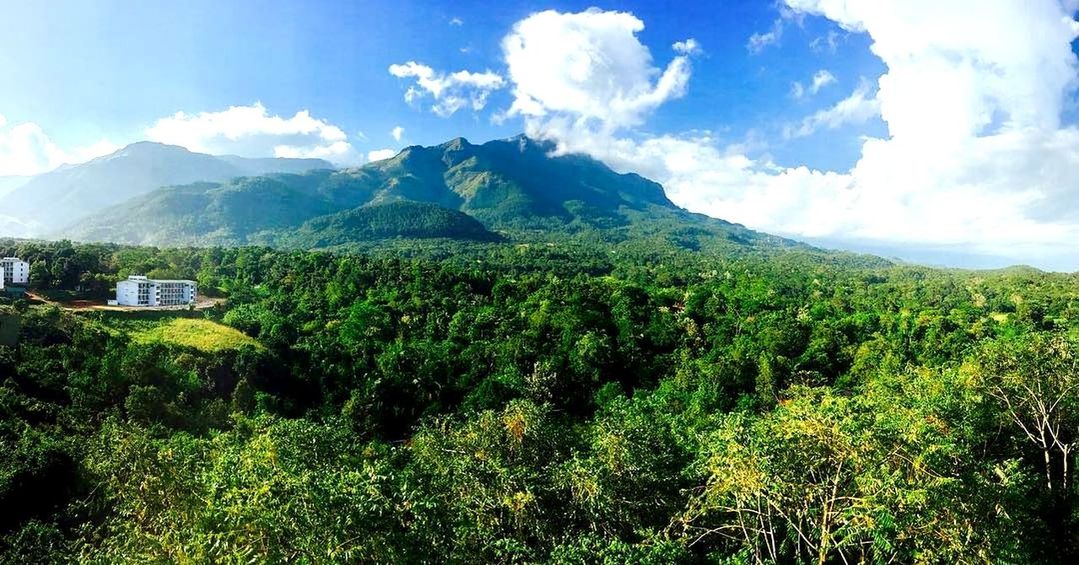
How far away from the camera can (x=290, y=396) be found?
1217 inches

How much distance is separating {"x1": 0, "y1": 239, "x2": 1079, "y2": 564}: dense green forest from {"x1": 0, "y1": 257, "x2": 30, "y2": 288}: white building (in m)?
0.95

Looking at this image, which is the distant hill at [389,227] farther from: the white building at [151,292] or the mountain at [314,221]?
the white building at [151,292]

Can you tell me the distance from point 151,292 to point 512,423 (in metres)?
34.1

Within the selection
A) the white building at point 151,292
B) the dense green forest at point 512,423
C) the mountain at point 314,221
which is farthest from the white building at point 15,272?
the mountain at point 314,221

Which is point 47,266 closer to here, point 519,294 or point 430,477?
point 519,294

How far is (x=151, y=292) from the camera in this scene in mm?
38500

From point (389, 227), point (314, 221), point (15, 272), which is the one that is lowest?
point (15, 272)

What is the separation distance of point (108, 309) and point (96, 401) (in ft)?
44.5

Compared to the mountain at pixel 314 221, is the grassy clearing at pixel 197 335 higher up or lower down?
lower down

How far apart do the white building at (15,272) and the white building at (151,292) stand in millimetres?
4808

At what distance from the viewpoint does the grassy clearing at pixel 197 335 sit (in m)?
30.5

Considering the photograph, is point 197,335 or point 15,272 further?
point 15,272

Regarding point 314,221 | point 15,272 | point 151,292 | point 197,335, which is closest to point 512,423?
point 197,335

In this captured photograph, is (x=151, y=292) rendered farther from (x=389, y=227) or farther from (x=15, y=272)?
(x=389, y=227)
